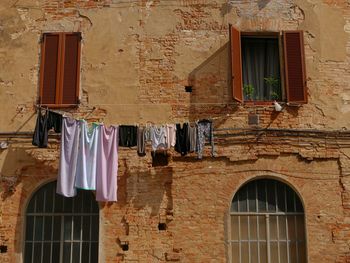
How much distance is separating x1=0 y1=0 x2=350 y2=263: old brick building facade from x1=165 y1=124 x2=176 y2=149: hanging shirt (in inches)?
18.8

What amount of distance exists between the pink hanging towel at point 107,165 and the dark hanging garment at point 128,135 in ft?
0.31

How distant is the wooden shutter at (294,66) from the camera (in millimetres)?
11484

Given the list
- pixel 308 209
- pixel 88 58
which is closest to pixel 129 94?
pixel 88 58

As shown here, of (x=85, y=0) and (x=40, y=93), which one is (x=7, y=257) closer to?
(x=40, y=93)

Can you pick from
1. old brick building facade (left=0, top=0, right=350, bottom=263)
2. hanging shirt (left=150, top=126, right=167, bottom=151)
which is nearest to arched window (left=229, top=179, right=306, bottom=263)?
old brick building facade (left=0, top=0, right=350, bottom=263)

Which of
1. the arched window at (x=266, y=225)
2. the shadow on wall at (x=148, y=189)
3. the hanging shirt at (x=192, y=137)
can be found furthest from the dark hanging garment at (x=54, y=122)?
the arched window at (x=266, y=225)

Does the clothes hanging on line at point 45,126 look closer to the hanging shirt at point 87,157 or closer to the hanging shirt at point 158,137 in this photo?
the hanging shirt at point 87,157

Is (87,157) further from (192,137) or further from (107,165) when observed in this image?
(192,137)

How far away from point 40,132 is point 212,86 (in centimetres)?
333

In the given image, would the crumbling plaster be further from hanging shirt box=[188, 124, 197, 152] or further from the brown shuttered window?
hanging shirt box=[188, 124, 197, 152]

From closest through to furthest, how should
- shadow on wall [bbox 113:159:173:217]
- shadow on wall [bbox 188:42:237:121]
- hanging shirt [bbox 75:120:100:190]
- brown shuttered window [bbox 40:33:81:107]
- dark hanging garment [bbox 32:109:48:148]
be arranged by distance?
hanging shirt [bbox 75:120:100:190] < dark hanging garment [bbox 32:109:48:148] < shadow on wall [bbox 113:159:173:217] < shadow on wall [bbox 188:42:237:121] < brown shuttered window [bbox 40:33:81:107]

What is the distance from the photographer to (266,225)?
11086mm

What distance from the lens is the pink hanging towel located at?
34.9 feet

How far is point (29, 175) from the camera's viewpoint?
37.5 ft
